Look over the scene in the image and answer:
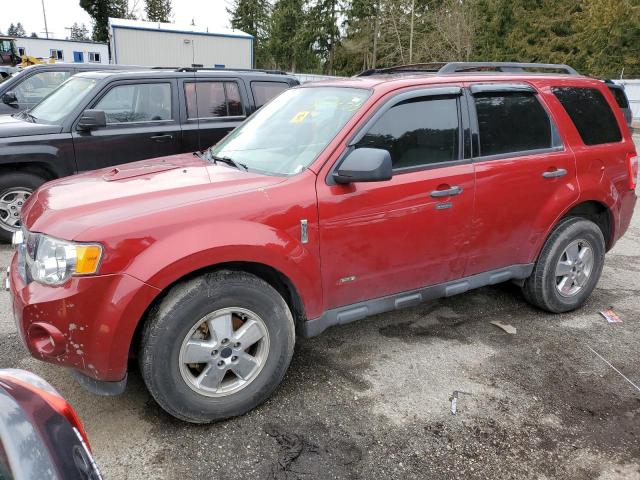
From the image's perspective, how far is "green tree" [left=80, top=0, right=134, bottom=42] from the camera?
47.4m

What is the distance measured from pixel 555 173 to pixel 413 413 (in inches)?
82.7

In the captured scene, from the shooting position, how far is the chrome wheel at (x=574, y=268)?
4.21 m

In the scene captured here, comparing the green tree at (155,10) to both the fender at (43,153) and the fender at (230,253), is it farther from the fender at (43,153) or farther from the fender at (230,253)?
the fender at (230,253)

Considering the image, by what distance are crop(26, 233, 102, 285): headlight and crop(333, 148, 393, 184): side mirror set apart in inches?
53.3

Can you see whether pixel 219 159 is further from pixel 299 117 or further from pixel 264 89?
pixel 264 89

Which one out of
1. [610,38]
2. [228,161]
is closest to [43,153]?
[228,161]

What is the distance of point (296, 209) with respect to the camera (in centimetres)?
288

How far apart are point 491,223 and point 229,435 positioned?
222 cm

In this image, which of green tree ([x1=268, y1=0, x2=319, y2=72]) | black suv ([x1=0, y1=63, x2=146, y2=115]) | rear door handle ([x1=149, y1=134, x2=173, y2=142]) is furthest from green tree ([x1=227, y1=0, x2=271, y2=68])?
rear door handle ([x1=149, y1=134, x2=173, y2=142])

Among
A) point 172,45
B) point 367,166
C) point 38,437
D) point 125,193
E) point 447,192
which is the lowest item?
point 38,437

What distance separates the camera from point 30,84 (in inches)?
317

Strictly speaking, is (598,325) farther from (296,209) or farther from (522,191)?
(296,209)

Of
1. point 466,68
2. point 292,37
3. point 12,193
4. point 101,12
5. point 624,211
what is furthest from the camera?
point 101,12

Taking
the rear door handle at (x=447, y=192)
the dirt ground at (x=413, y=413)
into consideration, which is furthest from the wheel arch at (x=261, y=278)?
the rear door handle at (x=447, y=192)
